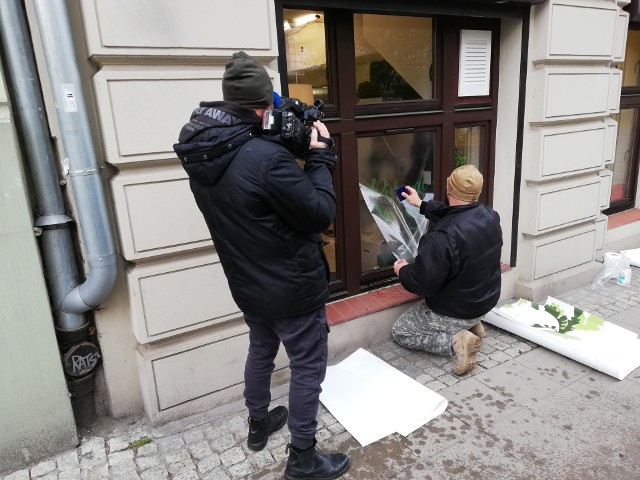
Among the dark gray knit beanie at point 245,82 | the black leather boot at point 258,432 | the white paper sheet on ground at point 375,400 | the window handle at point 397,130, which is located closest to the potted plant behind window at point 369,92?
the window handle at point 397,130

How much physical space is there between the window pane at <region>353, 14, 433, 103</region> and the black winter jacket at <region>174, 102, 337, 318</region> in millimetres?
1694

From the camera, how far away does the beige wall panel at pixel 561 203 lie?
428 cm

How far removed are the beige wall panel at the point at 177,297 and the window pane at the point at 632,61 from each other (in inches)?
216

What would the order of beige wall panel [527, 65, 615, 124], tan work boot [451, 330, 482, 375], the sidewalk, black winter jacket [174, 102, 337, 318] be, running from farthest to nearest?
beige wall panel [527, 65, 615, 124]
tan work boot [451, 330, 482, 375]
the sidewalk
black winter jacket [174, 102, 337, 318]

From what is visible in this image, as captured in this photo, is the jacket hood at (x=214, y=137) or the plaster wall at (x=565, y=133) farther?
the plaster wall at (x=565, y=133)

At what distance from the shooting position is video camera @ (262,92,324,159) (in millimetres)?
2023

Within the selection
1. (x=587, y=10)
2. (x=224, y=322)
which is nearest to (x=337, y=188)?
(x=224, y=322)

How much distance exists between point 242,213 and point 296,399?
0.95 meters

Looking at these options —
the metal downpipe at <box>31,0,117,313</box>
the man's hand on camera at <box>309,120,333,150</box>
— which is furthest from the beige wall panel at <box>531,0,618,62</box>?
the metal downpipe at <box>31,0,117,313</box>

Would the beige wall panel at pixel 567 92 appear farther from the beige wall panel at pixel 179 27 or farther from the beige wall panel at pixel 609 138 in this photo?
the beige wall panel at pixel 179 27

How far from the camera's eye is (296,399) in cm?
234

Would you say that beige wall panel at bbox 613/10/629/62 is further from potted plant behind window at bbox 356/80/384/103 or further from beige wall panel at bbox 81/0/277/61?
beige wall panel at bbox 81/0/277/61

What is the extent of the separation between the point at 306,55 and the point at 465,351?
230 centimetres

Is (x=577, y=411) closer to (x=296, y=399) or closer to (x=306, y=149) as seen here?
(x=296, y=399)
